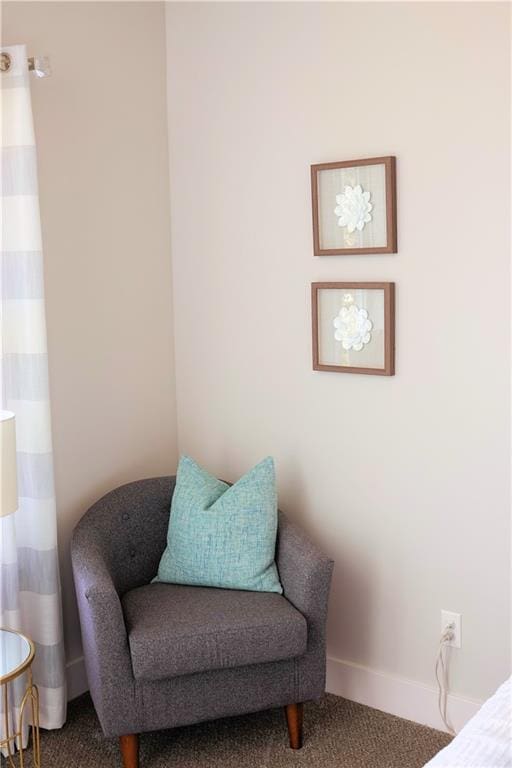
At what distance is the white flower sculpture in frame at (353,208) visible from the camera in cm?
289

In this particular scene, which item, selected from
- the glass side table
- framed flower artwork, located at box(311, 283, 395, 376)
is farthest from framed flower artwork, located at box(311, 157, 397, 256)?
the glass side table

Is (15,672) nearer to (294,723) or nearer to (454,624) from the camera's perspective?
(294,723)

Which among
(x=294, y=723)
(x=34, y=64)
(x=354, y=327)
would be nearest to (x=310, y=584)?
(x=294, y=723)

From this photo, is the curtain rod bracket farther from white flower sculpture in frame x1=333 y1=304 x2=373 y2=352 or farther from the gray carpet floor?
the gray carpet floor

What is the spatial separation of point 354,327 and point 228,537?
0.79m

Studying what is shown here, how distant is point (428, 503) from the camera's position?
290 cm

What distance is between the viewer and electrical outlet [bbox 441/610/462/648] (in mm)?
2871

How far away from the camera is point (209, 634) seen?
260 centimetres

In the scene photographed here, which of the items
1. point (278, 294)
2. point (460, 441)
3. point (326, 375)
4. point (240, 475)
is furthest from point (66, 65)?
point (460, 441)

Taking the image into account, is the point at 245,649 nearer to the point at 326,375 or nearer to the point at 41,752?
the point at 41,752

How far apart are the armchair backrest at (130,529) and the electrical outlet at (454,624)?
97cm

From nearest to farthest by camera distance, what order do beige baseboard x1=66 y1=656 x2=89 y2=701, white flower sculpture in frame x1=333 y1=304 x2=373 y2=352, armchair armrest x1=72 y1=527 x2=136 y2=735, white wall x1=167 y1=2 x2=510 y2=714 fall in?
armchair armrest x1=72 y1=527 x2=136 y2=735 < white wall x1=167 y1=2 x2=510 y2=714 < white flower sculpture in frame x1=333 y1=304 x2=373 y2=352 < beige baseboard x1=66 y1=656 x2=89 y2=701

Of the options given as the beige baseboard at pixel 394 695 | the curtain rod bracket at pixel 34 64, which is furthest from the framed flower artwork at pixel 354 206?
the beige baseboard at pixel 394 695

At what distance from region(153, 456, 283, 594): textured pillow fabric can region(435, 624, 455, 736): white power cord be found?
1.80ft
